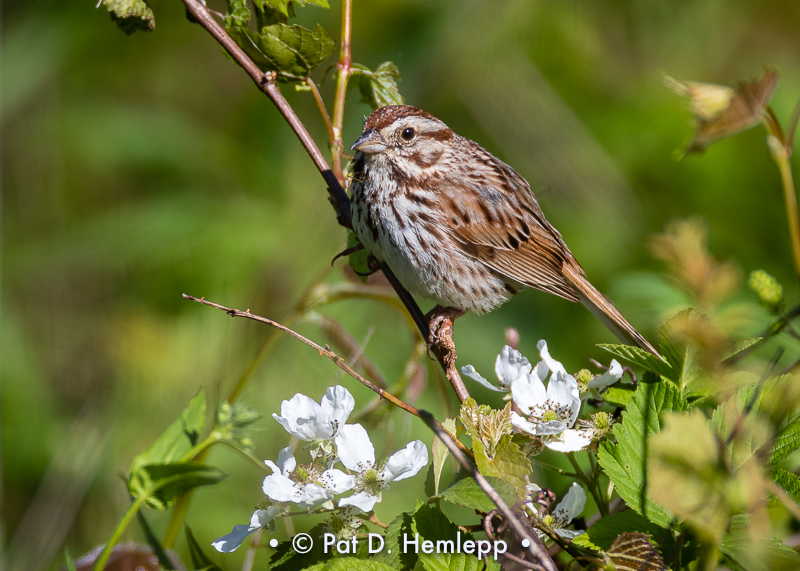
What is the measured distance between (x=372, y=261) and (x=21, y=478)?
195 centimetres

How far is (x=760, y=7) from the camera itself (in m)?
3.60

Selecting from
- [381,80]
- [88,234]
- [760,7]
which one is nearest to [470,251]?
[381,80]

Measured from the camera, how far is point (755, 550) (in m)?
0.58

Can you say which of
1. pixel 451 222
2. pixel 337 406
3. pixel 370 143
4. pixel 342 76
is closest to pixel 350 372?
pixel 337 406

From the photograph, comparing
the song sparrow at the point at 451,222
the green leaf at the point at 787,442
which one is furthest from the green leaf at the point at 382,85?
the green leaf at the point at 787,442

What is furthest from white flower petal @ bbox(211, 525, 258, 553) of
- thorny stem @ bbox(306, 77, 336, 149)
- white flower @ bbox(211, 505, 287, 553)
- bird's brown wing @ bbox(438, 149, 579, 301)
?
bird's brown wing @ bbox(438, 149, 579, 301)

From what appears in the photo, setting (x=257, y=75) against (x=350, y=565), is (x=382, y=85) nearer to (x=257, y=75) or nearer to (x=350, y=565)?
(x=257, y=75)

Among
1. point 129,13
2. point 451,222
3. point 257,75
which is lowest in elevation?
point 451,222

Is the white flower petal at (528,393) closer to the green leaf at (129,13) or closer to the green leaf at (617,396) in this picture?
the green leaf at (617,396)

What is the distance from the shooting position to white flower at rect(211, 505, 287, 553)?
0.81 metres

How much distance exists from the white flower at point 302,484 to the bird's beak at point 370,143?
1.03 m

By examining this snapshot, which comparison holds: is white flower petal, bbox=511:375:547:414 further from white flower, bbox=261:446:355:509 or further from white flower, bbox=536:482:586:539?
white flower, bbox=261:446:355:509

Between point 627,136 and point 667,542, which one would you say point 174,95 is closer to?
point 627,136

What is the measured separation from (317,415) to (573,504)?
31 centimetres
